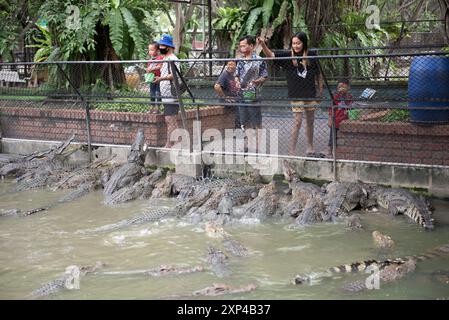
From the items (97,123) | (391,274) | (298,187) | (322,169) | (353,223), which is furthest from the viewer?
(97,123)

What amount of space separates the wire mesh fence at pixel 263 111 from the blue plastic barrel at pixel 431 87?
0.01 m

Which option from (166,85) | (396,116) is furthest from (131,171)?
(396,116)

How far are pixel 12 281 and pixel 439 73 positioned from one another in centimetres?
546

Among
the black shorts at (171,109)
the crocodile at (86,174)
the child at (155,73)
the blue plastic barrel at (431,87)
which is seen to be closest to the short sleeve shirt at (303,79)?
the blue plastic barrel at (431,87)

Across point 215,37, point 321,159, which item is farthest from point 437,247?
point 215,37

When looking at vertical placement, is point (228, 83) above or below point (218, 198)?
above

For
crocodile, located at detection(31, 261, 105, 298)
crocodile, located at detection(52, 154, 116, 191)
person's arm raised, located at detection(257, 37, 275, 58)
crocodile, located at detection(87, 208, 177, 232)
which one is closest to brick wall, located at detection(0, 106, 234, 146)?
crocodile, located at detection(52, 154, 116, 191)

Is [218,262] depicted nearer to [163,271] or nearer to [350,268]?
[163,271]

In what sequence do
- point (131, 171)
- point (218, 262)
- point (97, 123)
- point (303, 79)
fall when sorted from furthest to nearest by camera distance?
1. point (97, 123)
2. point (131, 171)
3. point (303, 79)
4. point (218, 262)

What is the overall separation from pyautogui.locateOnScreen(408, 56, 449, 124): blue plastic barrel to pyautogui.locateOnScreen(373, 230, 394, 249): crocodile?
80.8 inches

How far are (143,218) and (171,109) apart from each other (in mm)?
2594

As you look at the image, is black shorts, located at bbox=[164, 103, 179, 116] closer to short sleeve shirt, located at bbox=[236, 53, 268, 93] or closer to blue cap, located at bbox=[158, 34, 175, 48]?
blue cap, located at bbox=[158, 34, 175, 48]

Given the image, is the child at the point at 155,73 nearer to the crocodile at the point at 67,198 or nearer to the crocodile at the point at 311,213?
the crocodile at the point at 67,198

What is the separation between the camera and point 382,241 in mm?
5707
